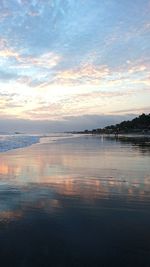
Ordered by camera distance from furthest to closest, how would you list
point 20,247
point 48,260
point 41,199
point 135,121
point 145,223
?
point 135,121
point 41,199
point 145,223
point 20,247
point 48,260

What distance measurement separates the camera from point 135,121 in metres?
186

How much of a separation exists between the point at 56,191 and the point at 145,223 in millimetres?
4330

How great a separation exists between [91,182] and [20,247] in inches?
272

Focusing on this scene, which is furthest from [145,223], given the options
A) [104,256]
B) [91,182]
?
[91,182]

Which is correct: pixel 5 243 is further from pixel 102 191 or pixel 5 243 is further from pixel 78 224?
pixel 102 191

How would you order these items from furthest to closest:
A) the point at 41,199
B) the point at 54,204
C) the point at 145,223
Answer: the point at 41,199
the point at 54,204
the point at 145,223

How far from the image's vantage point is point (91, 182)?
12.4 meters

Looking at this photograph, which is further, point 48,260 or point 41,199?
point 41,199

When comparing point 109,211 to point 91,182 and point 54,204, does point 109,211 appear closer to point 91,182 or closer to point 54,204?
point 54,204

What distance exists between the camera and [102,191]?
10.6 metres

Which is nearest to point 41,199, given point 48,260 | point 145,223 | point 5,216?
point 5,216

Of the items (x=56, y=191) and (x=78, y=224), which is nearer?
(x=78, y=224)

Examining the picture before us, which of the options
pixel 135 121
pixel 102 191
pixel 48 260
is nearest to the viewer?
pixel 48 260

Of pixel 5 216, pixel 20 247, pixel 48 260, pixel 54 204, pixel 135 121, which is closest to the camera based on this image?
pixel 48 260
